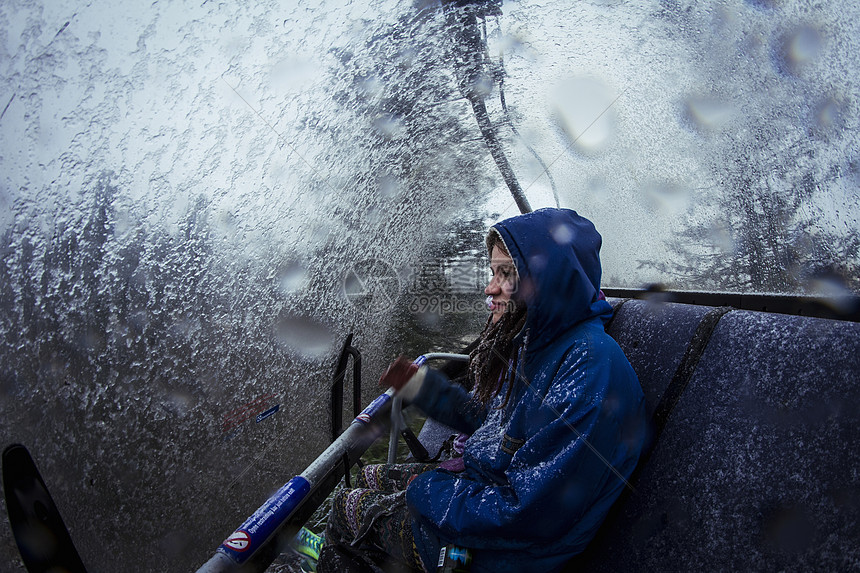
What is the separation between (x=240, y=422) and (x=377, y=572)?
2.99 ft

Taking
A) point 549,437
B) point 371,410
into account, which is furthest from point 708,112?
point 371,410

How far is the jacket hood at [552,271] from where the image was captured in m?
1.20

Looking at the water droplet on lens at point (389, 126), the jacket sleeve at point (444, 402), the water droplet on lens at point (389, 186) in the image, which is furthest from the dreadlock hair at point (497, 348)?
the water droplet on lens at point (389, 186)

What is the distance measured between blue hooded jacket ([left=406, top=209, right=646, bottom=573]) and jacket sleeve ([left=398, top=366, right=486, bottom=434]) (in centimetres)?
41

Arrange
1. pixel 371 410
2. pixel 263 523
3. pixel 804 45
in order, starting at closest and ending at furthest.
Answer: pixel 263 523, pixel 804 45, pixel 371 410

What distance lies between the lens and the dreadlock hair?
1361 mm

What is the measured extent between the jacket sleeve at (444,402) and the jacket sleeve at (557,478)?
62cm

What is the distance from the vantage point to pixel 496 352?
1.43m

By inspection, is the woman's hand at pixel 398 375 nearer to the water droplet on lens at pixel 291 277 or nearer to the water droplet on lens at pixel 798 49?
the water droplet on lens at pixel 291 277

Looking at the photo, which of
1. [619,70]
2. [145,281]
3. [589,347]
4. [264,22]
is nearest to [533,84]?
[619,70]

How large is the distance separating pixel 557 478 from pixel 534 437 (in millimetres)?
108

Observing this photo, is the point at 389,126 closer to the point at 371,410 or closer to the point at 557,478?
the point at 371,410

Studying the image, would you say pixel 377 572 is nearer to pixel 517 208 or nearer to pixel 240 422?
pixel 240 422

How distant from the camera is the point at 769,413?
1.04m
